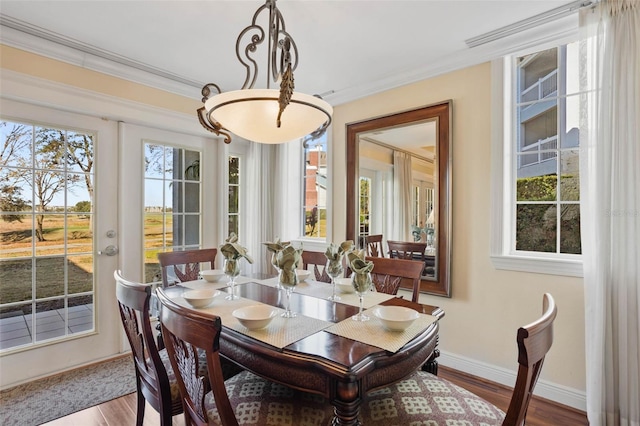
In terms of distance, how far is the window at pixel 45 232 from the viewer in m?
2.23

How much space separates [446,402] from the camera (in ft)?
4.13

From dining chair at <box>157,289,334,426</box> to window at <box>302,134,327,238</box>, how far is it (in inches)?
92.5

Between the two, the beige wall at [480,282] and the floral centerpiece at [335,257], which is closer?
the floral centerpiece at [335,257]

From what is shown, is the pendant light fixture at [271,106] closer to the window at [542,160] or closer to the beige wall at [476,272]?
the beige wall at [476,272]

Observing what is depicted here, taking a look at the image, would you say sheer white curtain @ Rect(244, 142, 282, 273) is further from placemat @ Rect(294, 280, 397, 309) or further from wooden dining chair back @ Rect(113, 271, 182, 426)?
wooden dining chair back @ Rect(113, 271, 182, 426)

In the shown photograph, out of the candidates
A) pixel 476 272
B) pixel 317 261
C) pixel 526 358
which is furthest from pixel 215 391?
pixel 476 272

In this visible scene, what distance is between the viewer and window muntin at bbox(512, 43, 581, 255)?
2.17m

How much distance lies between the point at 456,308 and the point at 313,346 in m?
1.81

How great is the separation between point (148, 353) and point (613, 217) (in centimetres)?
258

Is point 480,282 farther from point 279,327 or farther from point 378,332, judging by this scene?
point 279,327

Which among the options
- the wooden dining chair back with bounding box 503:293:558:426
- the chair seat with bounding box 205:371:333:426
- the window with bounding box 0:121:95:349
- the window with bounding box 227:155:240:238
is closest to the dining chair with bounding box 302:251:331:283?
the chair seat with bounding box 205:371:333:426

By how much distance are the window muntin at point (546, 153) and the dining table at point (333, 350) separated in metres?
1.31

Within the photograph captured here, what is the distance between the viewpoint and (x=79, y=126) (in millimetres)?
2537

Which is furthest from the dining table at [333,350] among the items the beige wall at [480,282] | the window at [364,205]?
the window at [364,205]
